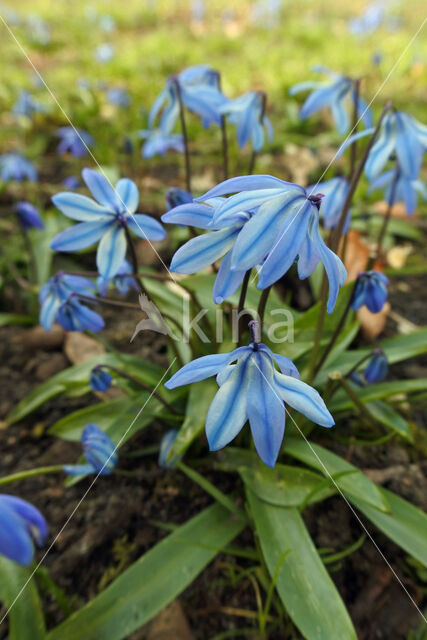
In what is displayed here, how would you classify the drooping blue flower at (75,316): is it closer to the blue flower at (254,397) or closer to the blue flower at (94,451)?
the blue flower at (94,451)

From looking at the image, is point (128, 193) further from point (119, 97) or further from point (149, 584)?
point (119, 97)

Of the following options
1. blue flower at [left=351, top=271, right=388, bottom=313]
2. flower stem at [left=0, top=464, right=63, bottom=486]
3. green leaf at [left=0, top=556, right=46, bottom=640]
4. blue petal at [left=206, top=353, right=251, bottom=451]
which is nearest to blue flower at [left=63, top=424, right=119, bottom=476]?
flower stem at [left=0, top=464, right=63, bottom=486]

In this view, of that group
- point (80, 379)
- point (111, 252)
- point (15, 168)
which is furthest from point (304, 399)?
point (15, 168)

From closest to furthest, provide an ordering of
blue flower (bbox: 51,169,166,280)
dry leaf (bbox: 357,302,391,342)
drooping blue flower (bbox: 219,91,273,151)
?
blue flower (bbox: 51,169,166,280), drooping blue flower (bbox: 219,91,273,151), dry leaf (bbox: 357,302,391,342)

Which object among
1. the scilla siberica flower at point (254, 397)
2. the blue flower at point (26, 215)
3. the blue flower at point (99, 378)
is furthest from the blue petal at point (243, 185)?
the blue flower at point (26, 215)

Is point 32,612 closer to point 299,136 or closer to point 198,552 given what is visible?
point 198,552

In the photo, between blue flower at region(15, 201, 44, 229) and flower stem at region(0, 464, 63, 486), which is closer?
flower stem at region(0, 464, 63, 486)

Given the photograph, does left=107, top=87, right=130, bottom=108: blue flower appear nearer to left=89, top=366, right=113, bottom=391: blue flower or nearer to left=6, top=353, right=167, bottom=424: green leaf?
left=6, top=353, right=167, bottom=424: green leaf

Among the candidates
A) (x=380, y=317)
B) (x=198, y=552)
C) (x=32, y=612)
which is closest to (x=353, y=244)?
(x=380, y=317)
